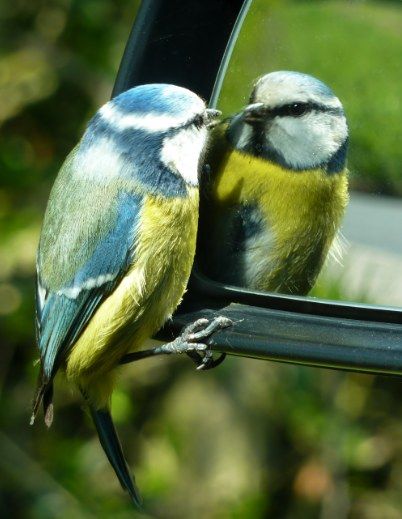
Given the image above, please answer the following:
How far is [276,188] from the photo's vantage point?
146cm

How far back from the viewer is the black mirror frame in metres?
1.23

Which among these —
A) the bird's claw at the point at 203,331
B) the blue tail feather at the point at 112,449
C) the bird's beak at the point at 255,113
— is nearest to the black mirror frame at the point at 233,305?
the bird's claw at the point at 203,331

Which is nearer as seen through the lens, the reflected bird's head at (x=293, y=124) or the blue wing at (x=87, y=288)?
the reflected bird's head at (x=293, y=124)

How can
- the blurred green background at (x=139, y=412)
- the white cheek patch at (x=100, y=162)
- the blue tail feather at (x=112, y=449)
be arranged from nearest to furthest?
the white cheek patch at (x=100, y=162) → the blue tail feather at (x=112, y=449) → the blurred green background at (x=139, y=412)

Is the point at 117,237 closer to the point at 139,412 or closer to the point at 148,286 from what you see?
the point at 148,286

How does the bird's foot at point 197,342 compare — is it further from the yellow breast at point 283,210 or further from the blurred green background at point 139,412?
the blurred green background at point 139,412

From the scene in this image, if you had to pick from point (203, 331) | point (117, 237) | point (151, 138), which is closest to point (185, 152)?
point (151, 138)

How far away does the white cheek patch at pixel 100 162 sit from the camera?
1.58 metres

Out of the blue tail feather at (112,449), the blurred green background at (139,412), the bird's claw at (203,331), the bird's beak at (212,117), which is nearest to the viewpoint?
the bird's claw at (203,331)

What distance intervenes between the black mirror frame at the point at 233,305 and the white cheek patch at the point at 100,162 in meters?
0.10

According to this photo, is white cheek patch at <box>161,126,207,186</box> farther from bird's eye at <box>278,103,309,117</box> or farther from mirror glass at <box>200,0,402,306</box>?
bird's eye at <box>278,103,309,117</box>

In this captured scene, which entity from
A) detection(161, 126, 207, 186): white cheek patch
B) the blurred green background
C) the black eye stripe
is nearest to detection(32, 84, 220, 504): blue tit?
detection(161, 126, 207, 186): white cheek patch

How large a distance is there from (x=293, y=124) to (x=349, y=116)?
0.27 feet

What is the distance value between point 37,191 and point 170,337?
185cm
